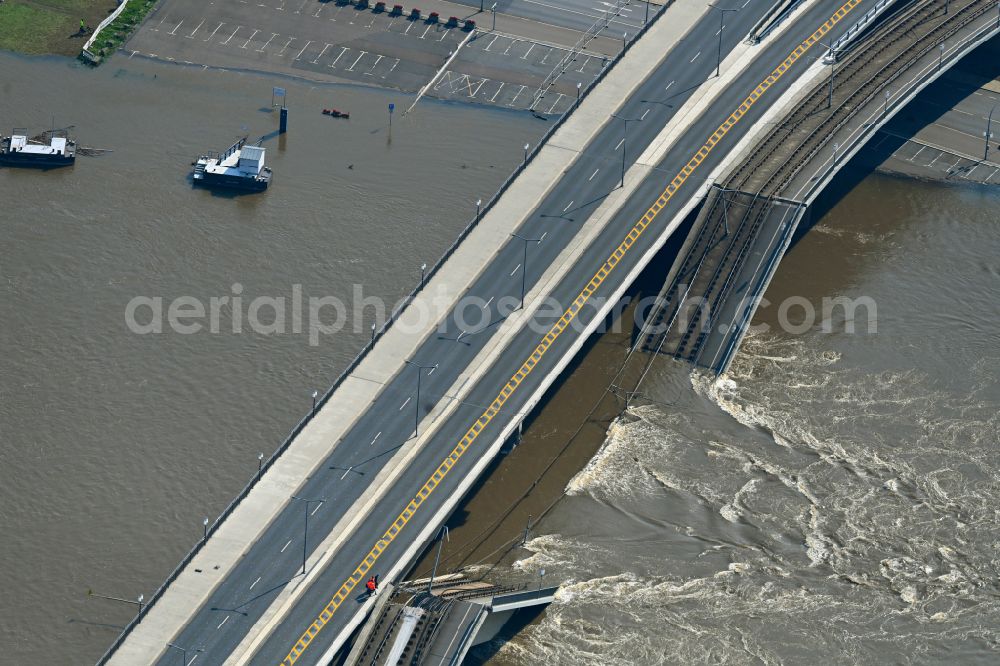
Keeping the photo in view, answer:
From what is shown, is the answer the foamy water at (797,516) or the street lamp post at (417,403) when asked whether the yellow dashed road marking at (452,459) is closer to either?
the street lamp post at (417,403)

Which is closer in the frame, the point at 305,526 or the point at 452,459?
the point at 305,526

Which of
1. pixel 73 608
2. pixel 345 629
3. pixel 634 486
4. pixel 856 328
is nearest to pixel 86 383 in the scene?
pixel 73 608

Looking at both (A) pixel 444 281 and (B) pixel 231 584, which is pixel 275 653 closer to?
(B) pixel 231 584

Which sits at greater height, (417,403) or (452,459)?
(417,403)

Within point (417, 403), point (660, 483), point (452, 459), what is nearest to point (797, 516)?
point (660, 483)

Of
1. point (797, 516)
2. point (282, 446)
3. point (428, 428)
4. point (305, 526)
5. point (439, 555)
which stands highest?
point (428, 428)

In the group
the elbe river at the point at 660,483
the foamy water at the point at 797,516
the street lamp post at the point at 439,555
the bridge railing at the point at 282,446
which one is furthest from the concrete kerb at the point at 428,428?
the foamy water at the point at 797,516

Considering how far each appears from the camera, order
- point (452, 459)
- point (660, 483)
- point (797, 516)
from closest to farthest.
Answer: point (797, 516) < point (452, 459) < point (660, 483)

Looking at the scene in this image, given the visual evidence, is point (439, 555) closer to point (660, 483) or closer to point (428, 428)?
point (428, 428)

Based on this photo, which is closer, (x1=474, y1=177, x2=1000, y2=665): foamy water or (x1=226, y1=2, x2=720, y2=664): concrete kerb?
(x1=226, y1=2, x2=720, y2=664): concrete kerb

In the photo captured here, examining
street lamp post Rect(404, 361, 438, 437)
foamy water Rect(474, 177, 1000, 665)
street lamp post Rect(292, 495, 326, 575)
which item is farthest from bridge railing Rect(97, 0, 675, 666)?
foamy water Rect(474, 177, 1000, 665)

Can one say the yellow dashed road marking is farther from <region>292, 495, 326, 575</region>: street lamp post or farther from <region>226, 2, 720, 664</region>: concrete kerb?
<region>292, 495, 326, 575</region>: street lamp post
